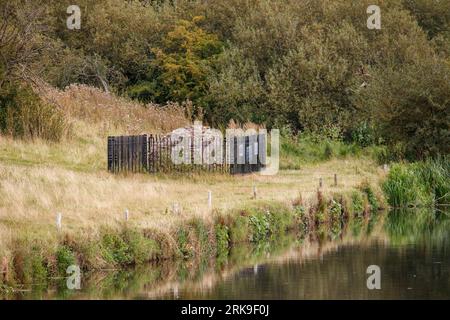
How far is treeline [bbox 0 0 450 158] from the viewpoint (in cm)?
5347

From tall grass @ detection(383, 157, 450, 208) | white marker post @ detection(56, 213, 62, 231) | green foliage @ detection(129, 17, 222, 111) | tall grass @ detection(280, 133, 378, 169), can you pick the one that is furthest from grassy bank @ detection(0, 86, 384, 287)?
green foliage @ detection(129, 17, 222, 111)

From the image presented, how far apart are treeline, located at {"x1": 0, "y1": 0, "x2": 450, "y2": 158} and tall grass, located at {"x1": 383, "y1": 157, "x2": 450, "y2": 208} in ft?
19.6

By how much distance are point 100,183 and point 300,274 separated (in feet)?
25.1

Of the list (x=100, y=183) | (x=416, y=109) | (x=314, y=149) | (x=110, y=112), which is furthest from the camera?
(x=314, y=149)

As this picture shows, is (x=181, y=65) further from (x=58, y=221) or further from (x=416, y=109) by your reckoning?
(x=58, y=221)

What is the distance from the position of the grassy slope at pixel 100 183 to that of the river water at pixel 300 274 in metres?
1.29

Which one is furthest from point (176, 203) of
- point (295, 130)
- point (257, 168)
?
point (295, 130)

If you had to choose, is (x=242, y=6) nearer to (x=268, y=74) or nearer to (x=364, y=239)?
(x=268, y=74)

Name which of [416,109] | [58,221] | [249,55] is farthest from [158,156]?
[249,55]

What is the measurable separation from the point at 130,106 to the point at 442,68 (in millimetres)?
13201

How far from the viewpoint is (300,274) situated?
25594 mm

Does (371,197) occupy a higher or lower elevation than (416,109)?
lower

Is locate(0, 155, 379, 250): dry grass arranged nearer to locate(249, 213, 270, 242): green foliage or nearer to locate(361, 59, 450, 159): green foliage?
locate(249, 213, 270, 242): green foliage

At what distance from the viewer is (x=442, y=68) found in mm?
45062
